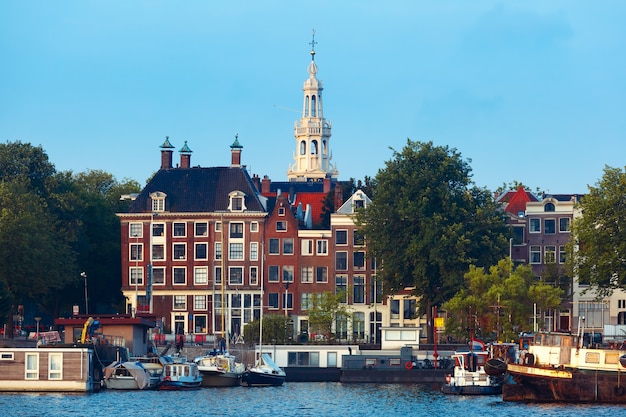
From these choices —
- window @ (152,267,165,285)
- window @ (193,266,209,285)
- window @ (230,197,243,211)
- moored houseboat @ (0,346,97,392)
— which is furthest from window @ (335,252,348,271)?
moored houseboat @ (0,346,97,392)

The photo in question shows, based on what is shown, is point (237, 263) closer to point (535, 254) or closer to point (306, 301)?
point (306, 301)

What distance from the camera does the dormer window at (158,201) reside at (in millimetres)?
149625

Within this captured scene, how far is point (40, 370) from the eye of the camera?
106 metres

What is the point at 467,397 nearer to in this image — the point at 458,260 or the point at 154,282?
the point at 458,260

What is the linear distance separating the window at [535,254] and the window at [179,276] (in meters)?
28.3

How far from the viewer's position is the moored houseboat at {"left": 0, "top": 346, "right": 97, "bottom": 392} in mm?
105562

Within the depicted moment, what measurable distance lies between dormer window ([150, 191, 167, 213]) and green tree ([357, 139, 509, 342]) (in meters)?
17.3

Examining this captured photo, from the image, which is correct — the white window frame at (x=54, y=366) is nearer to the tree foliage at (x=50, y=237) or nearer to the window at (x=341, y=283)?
the tree foliage at (x=50, y=237)

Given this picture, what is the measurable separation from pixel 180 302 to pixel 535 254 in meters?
29.2

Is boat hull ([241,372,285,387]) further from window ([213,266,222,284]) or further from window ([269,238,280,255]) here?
window ([269,238,280,255])

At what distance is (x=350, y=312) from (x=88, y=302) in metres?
23.5

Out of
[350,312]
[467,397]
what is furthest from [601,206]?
[467,397]

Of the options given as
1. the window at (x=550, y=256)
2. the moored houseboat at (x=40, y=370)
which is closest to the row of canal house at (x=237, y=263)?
the window at (x=550, y=256)

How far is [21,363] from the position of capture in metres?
106
